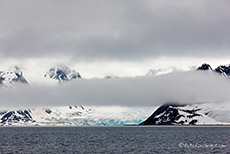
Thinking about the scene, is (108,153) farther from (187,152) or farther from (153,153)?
(187,152)

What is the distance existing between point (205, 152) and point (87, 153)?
44.6 metres

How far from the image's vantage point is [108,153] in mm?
132250

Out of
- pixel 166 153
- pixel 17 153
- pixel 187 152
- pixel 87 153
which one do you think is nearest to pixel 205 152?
pixel 187 152

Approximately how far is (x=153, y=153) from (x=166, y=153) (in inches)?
195

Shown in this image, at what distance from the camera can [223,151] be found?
429ft

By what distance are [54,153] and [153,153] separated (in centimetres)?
3768

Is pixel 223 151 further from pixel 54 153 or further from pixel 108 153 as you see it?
pixel 54 153

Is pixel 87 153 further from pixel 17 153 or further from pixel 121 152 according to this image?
pixel 17 153

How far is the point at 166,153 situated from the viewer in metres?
130

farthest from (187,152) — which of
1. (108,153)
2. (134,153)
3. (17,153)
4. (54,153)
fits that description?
(17,153)

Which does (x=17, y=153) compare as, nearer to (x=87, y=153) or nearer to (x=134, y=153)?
(x=87, y=153)

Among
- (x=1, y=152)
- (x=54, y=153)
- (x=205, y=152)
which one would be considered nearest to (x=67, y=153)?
(x=54, y=153)

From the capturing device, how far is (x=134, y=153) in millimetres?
132125

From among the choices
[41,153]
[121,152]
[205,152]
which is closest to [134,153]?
[121,152]
